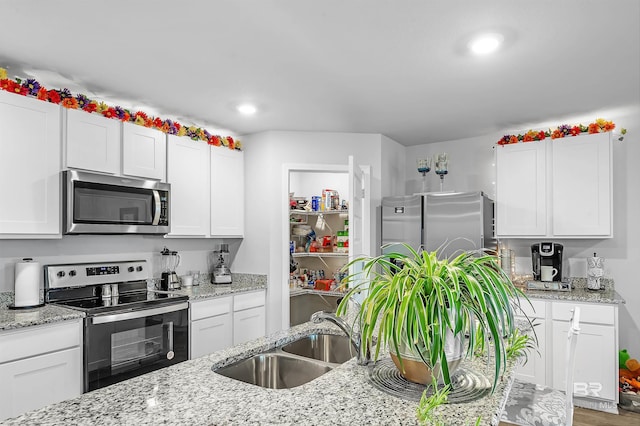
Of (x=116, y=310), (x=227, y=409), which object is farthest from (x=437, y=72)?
(x=116, y=310)

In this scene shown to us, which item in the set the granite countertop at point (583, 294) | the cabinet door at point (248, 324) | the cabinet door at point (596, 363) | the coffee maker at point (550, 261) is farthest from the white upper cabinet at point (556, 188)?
the cabinet door at point (248, 324)

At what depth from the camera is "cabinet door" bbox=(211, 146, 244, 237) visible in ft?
13.2

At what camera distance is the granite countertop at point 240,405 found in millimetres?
1076

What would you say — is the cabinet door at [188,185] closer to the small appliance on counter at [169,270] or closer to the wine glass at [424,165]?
the small appliance on counter at [169,270]

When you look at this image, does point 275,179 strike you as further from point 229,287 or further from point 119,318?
point 119,318

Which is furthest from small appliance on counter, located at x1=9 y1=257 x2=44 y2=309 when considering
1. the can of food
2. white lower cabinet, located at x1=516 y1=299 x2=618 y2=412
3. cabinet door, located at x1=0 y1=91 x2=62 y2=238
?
white lower cabinet, located at x1=516 y1=299 x2=618 y2=412

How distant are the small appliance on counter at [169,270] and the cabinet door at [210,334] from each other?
0.49 m

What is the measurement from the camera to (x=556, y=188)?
3.68 meters

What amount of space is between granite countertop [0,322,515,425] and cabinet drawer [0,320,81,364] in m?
1.40

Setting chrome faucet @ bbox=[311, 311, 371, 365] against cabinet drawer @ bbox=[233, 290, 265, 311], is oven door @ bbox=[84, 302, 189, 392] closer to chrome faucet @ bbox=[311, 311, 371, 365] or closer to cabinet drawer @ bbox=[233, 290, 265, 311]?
cabinet drawer @ bbox=[233, 290, 265, 311]

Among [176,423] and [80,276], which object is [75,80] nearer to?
[80,276]

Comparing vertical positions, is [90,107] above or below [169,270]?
above

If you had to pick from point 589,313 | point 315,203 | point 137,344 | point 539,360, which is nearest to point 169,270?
point 137,344

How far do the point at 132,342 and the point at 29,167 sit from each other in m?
1.31
